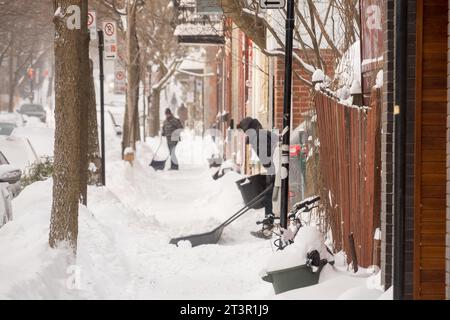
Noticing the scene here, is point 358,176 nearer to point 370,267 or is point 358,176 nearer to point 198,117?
point 370,267

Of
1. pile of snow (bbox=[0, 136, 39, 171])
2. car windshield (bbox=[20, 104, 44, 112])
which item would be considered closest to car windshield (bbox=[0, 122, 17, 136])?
pile of snow (bbox=[0, 136, 39, 171])

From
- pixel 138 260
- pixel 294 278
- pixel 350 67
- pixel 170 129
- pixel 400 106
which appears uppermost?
pixel 350 67

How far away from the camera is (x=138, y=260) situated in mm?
10578

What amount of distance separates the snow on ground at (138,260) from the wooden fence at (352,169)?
43cm

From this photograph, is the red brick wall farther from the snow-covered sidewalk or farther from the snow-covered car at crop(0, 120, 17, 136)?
the snow-covered car at crop(0, 120, 17, 136)

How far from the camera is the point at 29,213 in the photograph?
36.0 ft

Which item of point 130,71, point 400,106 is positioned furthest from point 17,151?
point 400,106

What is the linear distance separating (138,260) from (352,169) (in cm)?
325

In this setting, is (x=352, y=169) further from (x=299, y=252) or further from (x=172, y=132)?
(x=172, y=132)

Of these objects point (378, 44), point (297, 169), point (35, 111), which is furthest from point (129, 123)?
point (35, 111)

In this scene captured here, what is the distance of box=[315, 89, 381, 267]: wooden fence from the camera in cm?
786

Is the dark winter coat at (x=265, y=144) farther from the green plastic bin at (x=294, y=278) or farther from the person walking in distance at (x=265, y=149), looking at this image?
the green plastic bin at (x=294, y=278)

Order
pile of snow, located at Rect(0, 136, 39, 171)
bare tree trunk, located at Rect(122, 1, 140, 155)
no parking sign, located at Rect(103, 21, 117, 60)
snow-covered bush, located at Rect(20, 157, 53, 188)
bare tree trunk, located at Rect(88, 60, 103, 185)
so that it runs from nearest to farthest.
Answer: bare tree trunk, located at Rect(88, 60, 103, 185) → snow-covered bush, located at Rect(20, 157, 53, 188) → no parking sign, located at Rect(103, 21, 117, 60) → pile of snow, located at Rect(0, 136, 39, 171) → bare tree trunk, located at Rect(122, 1, 140, 155)

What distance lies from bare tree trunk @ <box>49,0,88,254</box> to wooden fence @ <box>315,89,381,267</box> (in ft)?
9.08
